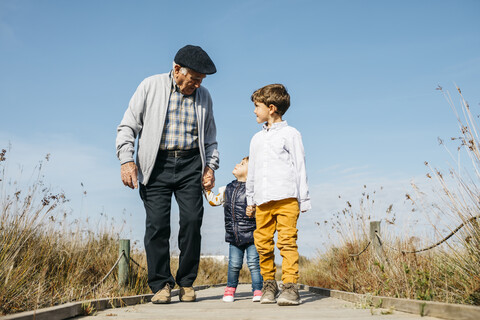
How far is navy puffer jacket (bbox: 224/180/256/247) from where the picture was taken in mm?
5547

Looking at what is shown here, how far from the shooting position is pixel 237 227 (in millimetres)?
5598

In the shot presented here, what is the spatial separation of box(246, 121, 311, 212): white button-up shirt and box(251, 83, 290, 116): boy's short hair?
182mm

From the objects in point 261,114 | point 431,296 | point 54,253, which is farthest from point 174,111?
point 431,296

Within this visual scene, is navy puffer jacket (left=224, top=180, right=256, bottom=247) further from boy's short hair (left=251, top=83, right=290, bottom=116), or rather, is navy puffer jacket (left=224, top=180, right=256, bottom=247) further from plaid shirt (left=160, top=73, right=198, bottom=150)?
boy's short hair (left=251, top=83, right=290, bottom=116)

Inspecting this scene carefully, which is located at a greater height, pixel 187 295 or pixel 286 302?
pixel 187 295

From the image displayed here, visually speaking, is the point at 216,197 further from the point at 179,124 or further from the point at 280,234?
the point at 280,234

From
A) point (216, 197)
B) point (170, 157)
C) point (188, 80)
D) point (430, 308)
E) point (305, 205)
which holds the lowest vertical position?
point (430, 308)

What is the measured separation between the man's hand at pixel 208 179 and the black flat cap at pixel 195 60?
1.08m

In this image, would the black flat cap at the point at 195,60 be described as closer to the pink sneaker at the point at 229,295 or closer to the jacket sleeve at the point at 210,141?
the jacket sleeve at the point at 210,141

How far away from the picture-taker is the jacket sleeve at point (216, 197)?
5500 mm

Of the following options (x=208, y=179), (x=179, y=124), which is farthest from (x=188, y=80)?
(x=208, y=179)

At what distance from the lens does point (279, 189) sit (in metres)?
4.50

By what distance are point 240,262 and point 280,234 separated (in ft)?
4.25

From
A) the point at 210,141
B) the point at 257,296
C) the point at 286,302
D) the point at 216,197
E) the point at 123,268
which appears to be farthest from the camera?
the point at 123,268
